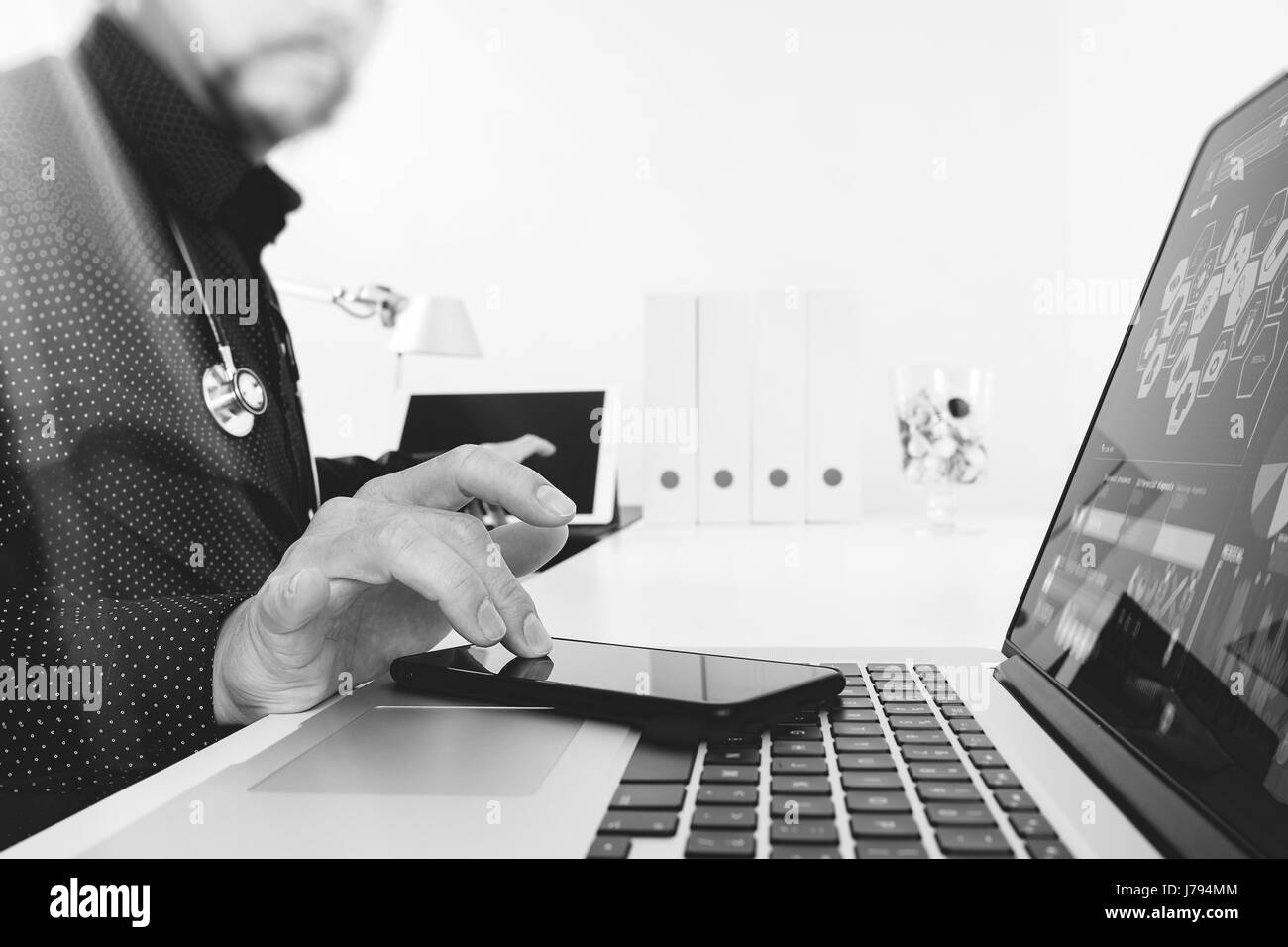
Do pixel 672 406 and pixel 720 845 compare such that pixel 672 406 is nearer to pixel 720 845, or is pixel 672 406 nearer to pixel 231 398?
pixel 231 398

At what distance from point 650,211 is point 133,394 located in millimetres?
1284

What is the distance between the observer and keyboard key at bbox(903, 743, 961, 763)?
0.30 metres

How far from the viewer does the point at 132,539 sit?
76cm

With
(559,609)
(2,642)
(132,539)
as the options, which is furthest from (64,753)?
(559,609)

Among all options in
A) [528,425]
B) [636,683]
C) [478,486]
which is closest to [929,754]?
[636,683]

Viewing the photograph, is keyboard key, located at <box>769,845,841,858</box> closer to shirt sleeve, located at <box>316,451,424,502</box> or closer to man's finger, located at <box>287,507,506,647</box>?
man's finger, located at <box>287,507,506,647</box>

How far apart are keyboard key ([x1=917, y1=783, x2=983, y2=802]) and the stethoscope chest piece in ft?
2.67

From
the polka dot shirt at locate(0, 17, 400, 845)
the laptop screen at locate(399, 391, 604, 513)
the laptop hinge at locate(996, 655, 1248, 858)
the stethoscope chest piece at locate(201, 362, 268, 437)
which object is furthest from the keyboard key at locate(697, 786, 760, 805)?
the laptop screen at locate(399, 391, 604, 513)

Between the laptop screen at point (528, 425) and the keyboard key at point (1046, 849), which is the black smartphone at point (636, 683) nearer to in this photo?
the keyboard key at point (1046, 849)

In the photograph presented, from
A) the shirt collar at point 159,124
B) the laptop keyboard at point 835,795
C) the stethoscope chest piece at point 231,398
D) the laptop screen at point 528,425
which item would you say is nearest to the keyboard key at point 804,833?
the laptop keyboard at point 835,795

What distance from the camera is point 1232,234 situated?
0.39 metres

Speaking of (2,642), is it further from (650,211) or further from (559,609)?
(650,211)

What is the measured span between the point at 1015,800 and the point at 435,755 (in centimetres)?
20
